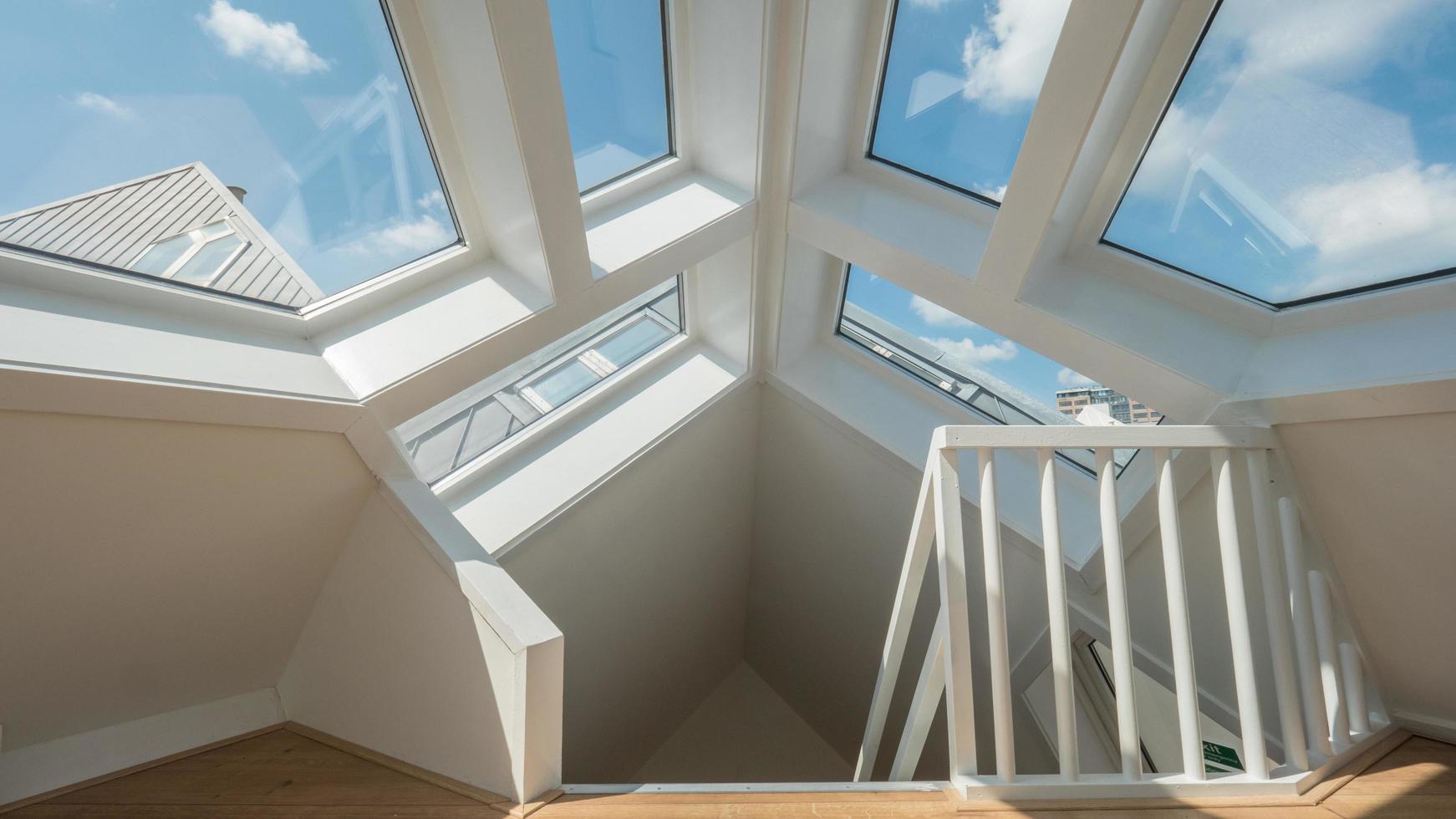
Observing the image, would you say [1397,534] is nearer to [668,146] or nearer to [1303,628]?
[1303,628]

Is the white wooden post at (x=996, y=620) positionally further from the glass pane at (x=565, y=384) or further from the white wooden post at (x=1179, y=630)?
the glass pane at (x=565, y=384)

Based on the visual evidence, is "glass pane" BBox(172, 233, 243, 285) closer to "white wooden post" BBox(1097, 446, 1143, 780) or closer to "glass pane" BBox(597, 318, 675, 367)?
"glass pane" BBox(597, 318, 675, 367)

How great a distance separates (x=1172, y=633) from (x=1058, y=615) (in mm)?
227

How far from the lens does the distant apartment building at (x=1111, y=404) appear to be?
2.29 meters

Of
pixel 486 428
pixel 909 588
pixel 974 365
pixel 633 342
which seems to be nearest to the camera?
pixel 909 588

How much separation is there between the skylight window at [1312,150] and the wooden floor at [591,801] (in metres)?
1.11

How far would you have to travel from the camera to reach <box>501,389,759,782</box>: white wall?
9.34 feet

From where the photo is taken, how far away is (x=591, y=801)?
1515 millimetres

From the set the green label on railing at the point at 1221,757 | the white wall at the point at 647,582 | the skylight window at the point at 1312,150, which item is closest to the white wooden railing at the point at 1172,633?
the skylight window at the point at 1312,150

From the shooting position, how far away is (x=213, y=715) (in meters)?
1.89

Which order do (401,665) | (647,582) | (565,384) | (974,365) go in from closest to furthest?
1. (401,665)
2. (974,365)
3. (565,384)
4. (647,582)

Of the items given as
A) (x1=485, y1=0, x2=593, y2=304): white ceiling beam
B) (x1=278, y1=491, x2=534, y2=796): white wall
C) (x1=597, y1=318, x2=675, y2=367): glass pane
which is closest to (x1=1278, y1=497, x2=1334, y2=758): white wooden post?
(x1=278, y1=491, x2=534, y2=796): white wall

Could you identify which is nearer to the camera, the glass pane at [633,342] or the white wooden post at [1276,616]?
the white wooden post at [1276,616]

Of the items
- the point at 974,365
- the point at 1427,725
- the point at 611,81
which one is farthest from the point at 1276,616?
the point at 611,81
